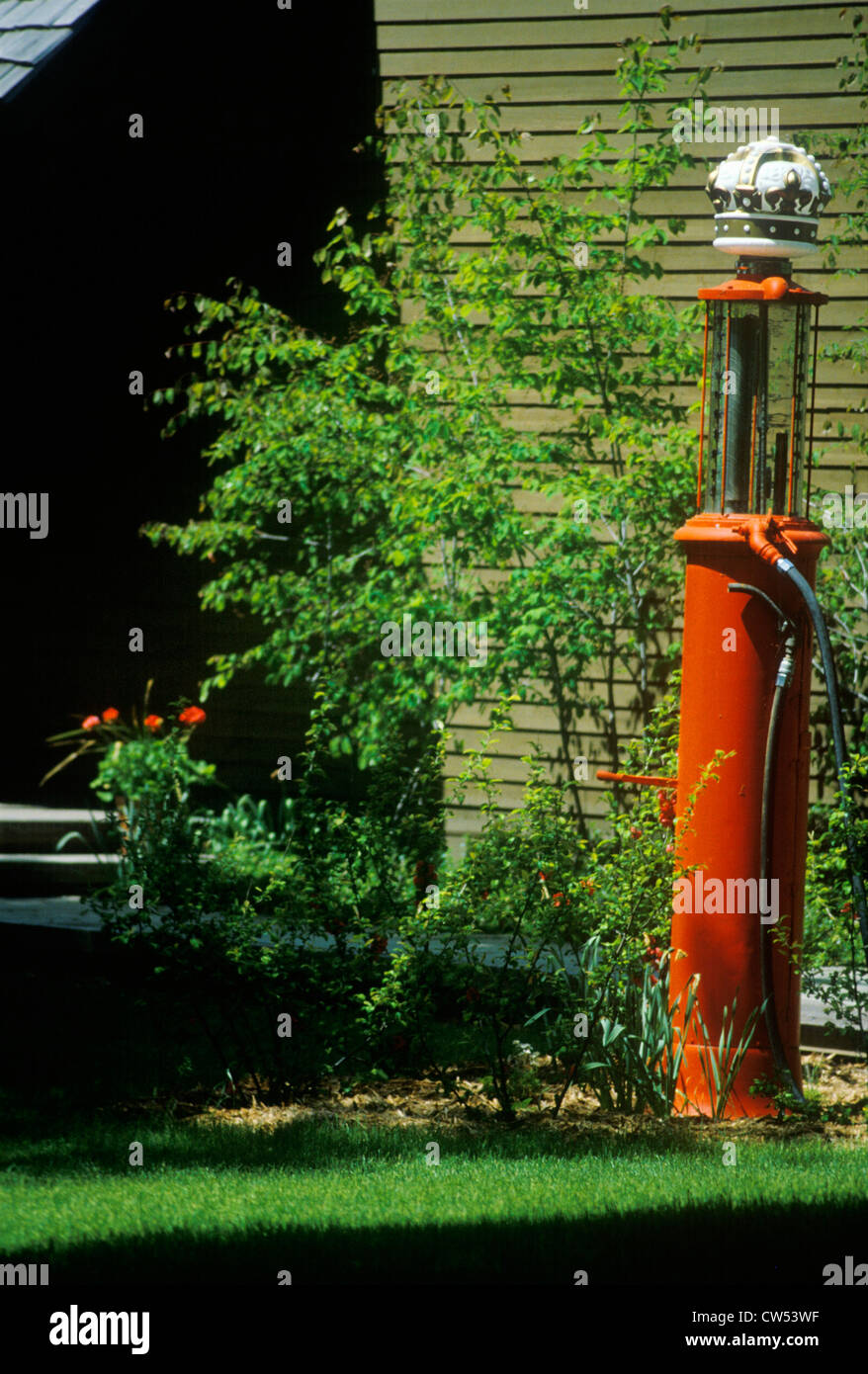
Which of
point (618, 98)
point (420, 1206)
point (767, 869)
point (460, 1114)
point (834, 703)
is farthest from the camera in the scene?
point (618, 98)

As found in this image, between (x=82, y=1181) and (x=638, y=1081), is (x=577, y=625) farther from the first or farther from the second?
(x=82, y=1181)

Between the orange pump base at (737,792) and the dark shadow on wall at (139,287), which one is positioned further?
the dark shadow on wall at (139,287)

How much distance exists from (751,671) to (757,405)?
0.93 meters

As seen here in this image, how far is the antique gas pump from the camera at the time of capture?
5285mm

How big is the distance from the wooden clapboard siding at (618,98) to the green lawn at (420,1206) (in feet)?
9.71

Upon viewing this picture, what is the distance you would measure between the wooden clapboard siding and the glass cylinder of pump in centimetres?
234

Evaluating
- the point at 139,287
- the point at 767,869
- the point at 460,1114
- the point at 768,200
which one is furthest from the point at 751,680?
the point at 139,287

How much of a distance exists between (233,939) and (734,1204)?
2.01 meters

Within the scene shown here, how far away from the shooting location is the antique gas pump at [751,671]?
17.3 feet

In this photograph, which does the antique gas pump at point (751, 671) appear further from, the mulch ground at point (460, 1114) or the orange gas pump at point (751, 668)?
the mulch ground at point (460, 1114)

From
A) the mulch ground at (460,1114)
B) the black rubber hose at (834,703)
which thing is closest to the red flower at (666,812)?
the black rubber hose at (834,703)

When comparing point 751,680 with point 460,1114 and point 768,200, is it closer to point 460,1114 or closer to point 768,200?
point 768,200

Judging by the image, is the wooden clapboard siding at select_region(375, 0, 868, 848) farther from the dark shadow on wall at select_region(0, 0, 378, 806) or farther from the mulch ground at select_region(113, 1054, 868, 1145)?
the mulch ground at select_region(113, 1054, 868, 1145)

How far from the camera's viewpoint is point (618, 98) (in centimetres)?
855
